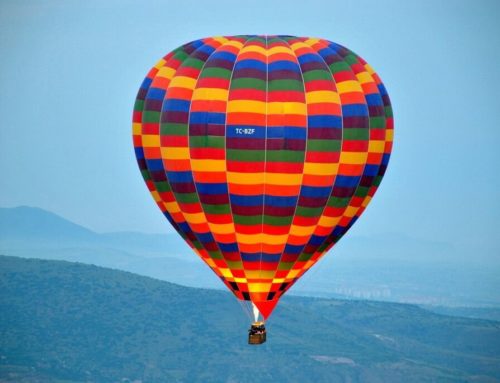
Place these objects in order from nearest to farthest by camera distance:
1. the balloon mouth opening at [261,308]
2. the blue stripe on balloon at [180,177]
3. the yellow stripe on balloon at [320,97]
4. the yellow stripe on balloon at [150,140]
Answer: the yellow stripe on balloon at [320,97], the blue stripe on balloon at [180,177], the balloon mouth opening at [261,308], the yellow stripe on balloon at [150,140]

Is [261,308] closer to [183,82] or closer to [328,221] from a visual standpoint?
[328,221]

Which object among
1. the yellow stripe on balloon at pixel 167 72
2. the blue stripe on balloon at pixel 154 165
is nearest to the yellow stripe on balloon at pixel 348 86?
the yellow stripe on balloon at pixel 167 72

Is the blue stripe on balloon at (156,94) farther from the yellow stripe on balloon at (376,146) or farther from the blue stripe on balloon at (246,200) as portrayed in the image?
the yellow stripe on balloon at (376,146)

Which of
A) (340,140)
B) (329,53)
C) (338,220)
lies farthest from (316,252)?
(329,53)

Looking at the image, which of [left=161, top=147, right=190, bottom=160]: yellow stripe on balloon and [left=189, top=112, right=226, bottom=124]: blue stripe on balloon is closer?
[left=189, top=112, right=226, bottom=124]: blue stripe on balloon

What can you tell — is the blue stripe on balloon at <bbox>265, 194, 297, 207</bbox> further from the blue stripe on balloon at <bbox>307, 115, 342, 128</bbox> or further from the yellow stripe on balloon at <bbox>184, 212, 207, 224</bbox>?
the blue stripe on balloon at <bbox>307, 115, 342, 128</bbox>

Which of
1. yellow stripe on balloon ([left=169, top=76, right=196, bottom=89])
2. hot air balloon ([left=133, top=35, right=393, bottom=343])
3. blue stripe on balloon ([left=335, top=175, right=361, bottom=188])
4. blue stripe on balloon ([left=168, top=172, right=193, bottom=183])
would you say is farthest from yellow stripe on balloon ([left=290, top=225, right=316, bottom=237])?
yellow stripe on balloon ([left=169, top=76, right=196, bottom=89])

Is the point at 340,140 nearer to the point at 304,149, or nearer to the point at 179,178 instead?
the point at 304,149

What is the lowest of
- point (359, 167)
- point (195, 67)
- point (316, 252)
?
point (316, 252)

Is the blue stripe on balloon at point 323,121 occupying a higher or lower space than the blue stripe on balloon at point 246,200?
higher
